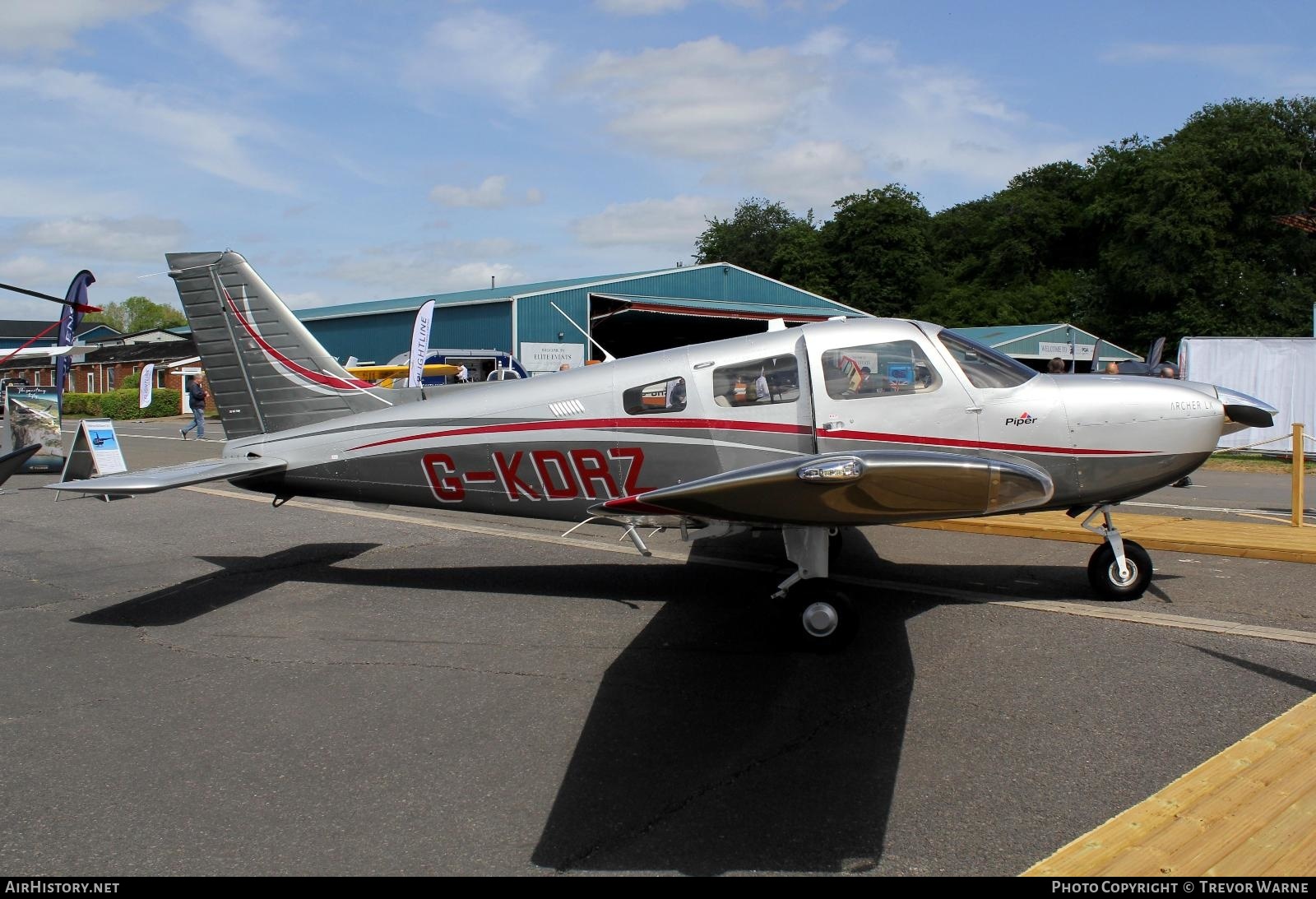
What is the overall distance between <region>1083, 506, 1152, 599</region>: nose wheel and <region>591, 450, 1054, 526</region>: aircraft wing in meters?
2.77

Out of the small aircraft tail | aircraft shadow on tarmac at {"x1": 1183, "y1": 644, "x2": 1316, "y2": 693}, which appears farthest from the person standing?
aircraft shadow on tarmac at {"x1": 1183, "y1": 644, "x2": 1316, "y2": 693}

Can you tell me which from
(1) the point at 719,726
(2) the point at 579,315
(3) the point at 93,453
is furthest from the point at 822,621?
(2) the point at 579,315

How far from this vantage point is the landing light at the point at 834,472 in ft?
13.0

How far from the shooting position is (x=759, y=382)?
21.2 ft

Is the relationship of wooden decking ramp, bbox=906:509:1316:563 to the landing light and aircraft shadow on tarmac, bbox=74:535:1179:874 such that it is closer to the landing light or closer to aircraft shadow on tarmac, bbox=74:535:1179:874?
aircraft shadow on tarmac, bbox=74:535:1179:874

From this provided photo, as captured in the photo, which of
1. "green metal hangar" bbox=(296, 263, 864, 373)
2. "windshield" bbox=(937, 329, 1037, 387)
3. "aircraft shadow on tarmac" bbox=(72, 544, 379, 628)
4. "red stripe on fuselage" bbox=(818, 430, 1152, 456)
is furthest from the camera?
"green metal hangar" bbox=(296, 263, 864, 373)

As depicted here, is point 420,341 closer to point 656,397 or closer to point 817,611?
point 656,397

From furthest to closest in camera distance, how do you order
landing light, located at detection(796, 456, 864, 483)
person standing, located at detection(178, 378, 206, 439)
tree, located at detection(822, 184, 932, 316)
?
tree, located at detection(822, 184, 932, 316) → person standing, located at detection(178, 378, 206, 439) → landing light, located at detection(796, 456, 864, 483)

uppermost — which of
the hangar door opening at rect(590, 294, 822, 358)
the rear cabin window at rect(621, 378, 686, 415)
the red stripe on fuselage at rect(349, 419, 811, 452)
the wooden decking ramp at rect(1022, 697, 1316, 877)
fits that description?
the hangar door opening at rect(590, 294, 822, 358)

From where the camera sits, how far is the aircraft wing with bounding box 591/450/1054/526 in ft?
13.0

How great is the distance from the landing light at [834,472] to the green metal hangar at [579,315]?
83.0ft

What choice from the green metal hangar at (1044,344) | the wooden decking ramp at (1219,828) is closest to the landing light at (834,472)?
the wooden decking ramp at (1219,828)

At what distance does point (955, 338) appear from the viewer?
6430mm

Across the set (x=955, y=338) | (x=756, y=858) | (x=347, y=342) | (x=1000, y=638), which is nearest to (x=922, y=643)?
(x=1000, y=638)
